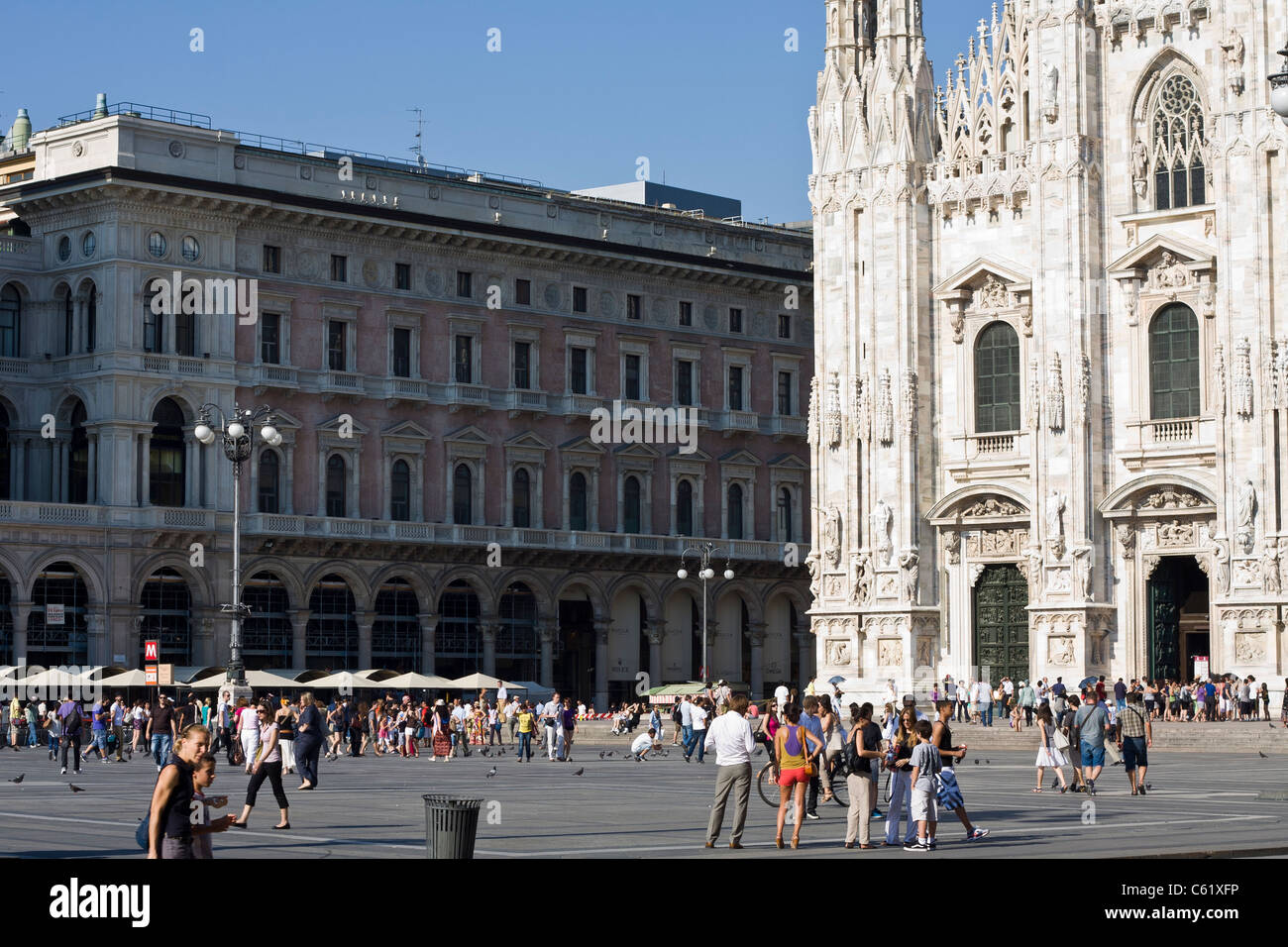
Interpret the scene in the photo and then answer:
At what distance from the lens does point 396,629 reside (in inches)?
2813

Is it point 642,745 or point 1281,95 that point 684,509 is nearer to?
point 642,745

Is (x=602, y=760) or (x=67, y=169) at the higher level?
(x=67, y=169)

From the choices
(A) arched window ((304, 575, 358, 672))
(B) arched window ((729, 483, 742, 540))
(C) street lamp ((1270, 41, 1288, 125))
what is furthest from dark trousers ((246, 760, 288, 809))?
(B) arched window ((729, 483, 742, 540))

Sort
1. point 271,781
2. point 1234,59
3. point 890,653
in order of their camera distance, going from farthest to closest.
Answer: point 890,653, point 1234,59, point 271,781

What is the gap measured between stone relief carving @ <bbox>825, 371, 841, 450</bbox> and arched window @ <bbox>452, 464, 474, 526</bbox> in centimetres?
1904

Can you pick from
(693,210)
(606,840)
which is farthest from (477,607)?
(606,840)

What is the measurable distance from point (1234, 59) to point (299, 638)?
1281 inches

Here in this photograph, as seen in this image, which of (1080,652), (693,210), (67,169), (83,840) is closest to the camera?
(83,840)

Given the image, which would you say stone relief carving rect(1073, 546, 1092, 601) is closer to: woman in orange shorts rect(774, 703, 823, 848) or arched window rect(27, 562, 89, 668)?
arched window rect(27, 562, 89, 668)

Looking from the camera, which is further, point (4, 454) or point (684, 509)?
point (684, 509)

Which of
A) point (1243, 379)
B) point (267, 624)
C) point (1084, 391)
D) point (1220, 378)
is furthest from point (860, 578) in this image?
point (267, 624)
